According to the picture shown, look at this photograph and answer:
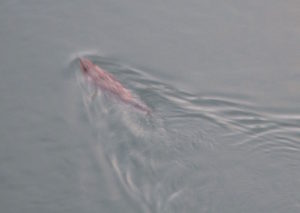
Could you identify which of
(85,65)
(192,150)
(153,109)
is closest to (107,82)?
(85,65)

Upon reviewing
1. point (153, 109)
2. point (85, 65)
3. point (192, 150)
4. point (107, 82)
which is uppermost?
point (85, 65)

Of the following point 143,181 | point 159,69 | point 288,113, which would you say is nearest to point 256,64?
point 288,113

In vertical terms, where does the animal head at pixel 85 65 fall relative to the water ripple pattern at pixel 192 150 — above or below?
above

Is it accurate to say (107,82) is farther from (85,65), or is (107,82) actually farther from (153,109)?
(153,109)

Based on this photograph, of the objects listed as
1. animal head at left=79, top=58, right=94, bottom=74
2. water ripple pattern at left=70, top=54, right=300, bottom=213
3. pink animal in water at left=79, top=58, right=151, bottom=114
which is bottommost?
water ripple pattern at left=70, top=54, right=300, bottom=213

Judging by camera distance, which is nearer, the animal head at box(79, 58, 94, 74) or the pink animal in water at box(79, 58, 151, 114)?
the pink animal in water at box(79, 58, 151, 114)

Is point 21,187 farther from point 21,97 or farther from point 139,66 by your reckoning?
point 139,66

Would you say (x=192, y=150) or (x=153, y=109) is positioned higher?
(x=153, y=109)
